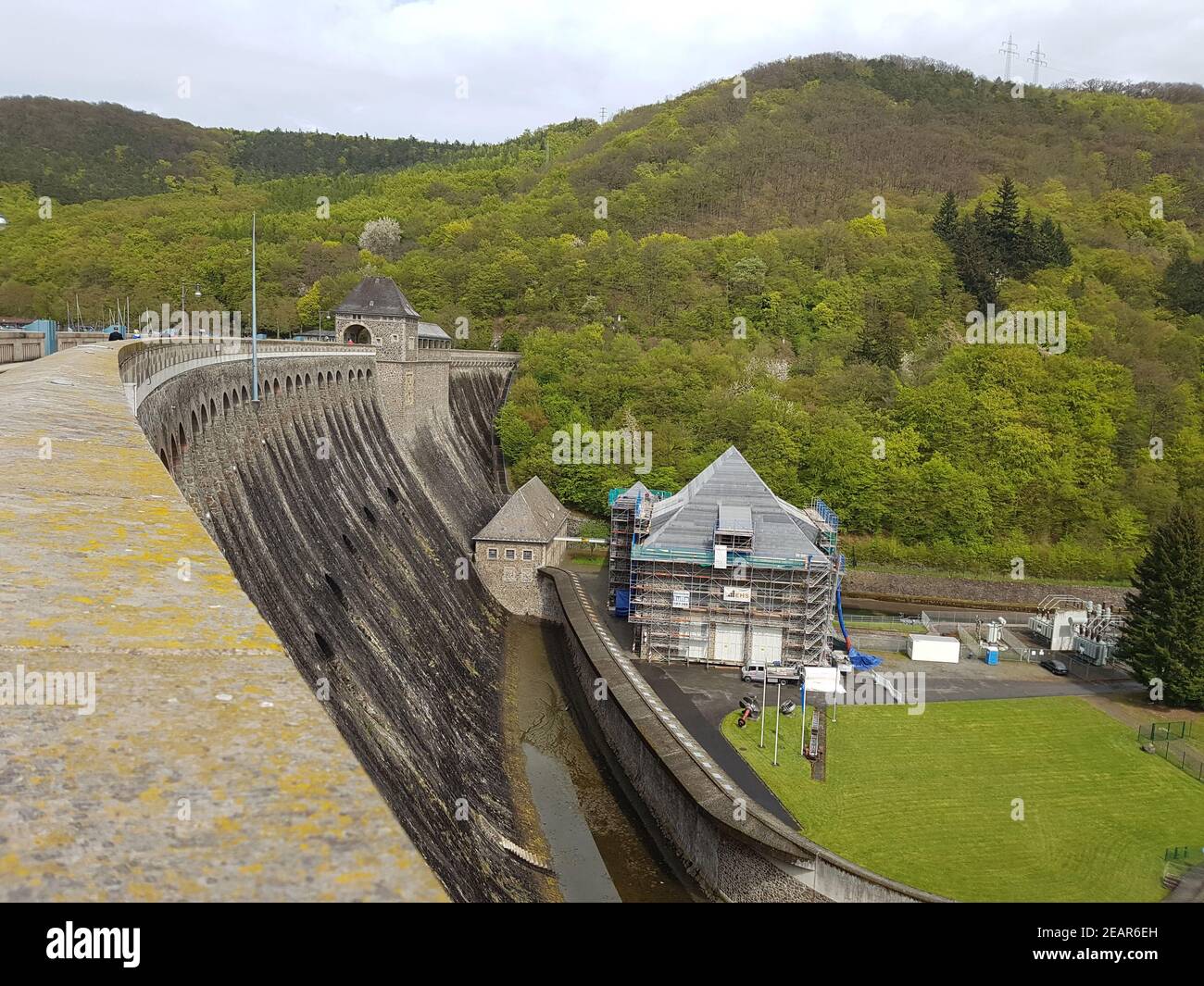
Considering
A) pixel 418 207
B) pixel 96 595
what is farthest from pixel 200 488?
pixel 418 207

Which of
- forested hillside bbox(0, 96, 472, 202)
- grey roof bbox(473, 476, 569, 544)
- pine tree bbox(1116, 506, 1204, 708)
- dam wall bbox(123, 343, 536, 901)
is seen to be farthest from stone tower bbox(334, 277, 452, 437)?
forested hillside bbox(0, 96, 472, 202)

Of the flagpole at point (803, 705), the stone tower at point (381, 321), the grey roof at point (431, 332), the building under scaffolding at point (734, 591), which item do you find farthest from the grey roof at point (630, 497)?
the grey roof at point (431, 332)

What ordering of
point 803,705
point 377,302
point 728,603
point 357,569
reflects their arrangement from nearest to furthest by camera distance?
point 357,569, point 803,705, point 728,603, point 377,302

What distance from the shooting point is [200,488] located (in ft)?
65.5

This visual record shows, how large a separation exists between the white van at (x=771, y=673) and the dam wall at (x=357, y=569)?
29.1ft

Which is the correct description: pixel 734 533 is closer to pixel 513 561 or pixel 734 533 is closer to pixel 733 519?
pixel 733 519

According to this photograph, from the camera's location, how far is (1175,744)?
27.8m

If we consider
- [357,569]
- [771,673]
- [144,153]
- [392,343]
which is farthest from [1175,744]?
[144,153]

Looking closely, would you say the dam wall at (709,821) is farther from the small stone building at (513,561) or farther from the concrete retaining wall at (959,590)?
the concrete retaining wall at (959,590)

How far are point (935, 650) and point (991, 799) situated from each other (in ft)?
41.3

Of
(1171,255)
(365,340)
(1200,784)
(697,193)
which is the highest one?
(697,193)

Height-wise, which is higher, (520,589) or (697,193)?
(697,193)
